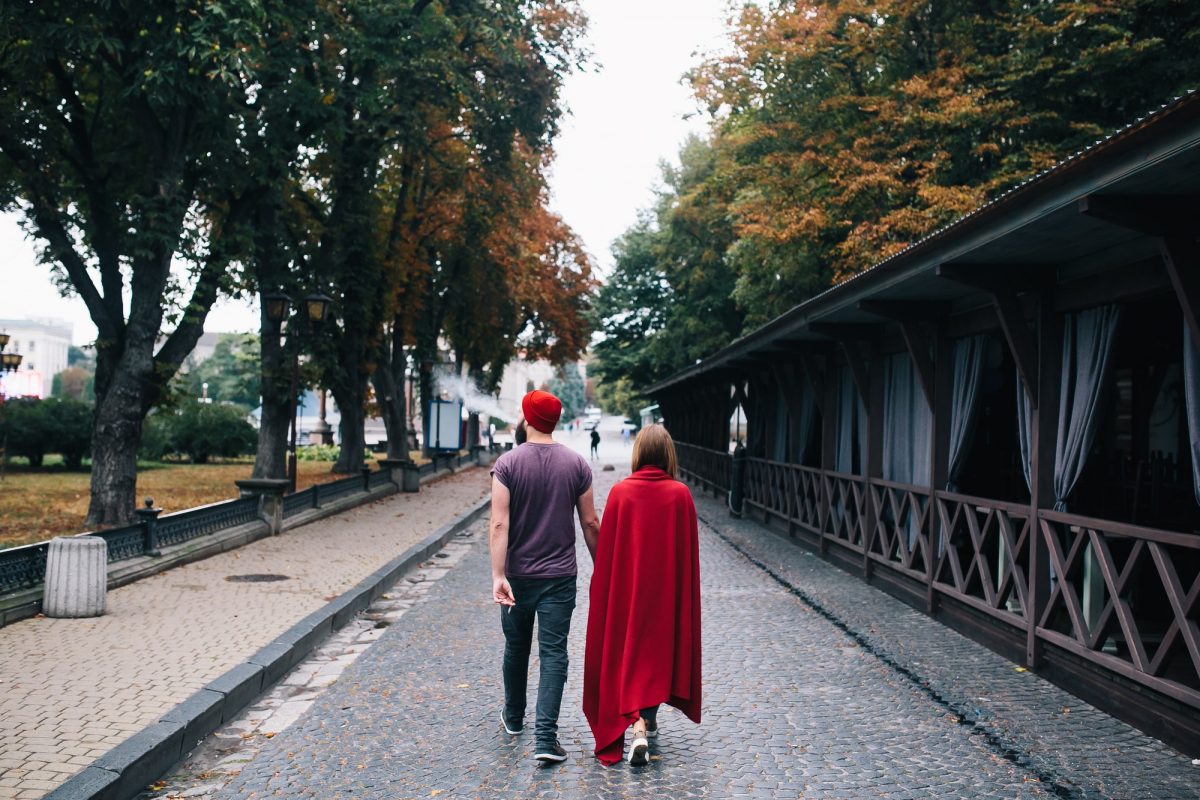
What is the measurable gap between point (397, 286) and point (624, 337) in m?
24.1

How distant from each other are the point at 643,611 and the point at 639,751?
2.30ft

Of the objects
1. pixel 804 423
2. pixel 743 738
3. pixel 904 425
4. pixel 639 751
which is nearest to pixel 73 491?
pixel 804 423

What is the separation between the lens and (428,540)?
48.1ft

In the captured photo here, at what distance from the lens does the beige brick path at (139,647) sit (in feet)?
17.1

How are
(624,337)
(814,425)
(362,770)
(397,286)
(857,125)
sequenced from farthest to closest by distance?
1. (624,337)
2. (397,286)
3. (857,125)
4. (814,425)
5. (362,770)

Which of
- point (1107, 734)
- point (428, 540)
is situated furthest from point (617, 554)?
point (428, 540)

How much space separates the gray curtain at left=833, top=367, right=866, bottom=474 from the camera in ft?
44.0

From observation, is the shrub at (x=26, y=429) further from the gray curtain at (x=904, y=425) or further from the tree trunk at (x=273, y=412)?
the gray curtain at (x=904, y=425)

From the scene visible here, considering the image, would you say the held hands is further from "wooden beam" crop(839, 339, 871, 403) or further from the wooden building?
"wooden beam" crop(839, 339, 871, 403)

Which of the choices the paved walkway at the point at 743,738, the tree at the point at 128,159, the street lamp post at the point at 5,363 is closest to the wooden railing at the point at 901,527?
the paved walkway at the point at 743,738

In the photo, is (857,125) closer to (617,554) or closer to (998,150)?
(998,150)

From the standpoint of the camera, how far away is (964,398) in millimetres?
9469

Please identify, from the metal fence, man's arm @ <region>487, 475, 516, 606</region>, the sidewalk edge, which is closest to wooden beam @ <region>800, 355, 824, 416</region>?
the sidewalk edge

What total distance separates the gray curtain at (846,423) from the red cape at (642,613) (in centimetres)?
834
